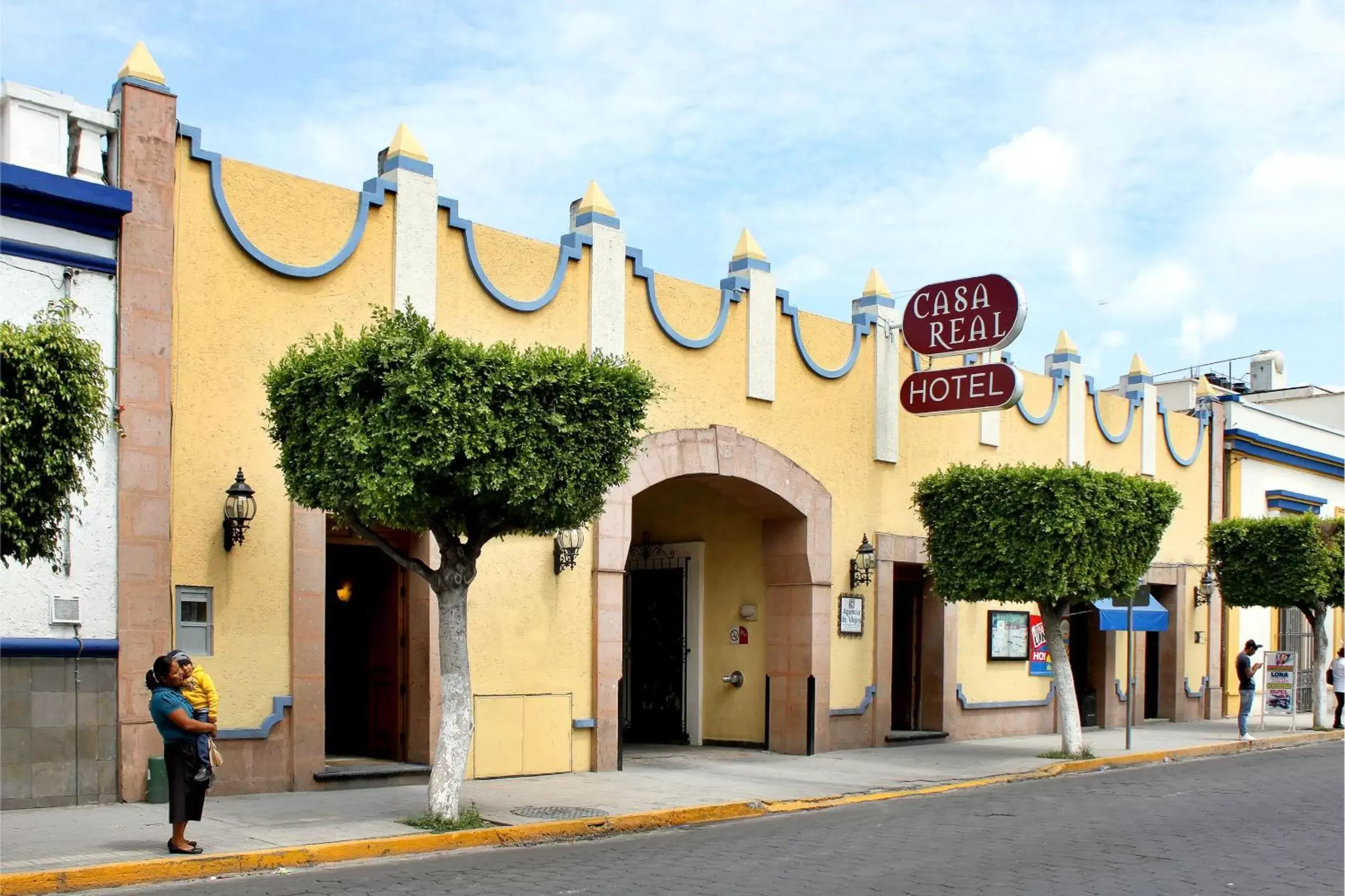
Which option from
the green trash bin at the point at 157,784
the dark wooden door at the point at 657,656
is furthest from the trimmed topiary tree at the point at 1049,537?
the green trash bin at the point at 157,784

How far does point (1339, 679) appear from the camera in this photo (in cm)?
2514

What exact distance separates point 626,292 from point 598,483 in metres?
5.65

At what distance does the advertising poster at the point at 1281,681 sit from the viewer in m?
24.8

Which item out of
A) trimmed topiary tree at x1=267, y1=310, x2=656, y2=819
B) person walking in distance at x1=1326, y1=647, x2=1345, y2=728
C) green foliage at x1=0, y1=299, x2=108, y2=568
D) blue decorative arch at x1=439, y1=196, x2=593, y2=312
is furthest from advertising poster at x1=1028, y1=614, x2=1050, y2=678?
green foliage at x1=0, y1=299, x2=108, y2=568

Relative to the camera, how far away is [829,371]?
1962 cm

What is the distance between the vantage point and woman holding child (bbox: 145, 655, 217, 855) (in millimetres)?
9992

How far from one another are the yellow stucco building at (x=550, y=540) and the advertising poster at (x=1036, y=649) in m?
0.32

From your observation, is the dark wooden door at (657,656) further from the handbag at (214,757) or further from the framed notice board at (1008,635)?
the handbag at (214,757)

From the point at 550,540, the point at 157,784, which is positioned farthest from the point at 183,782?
the point at 550,540

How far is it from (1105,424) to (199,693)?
18.5 meters

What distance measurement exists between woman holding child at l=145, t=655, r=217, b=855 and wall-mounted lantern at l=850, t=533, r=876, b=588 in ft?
37.0

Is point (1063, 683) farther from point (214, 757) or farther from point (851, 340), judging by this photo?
point (214, 757)

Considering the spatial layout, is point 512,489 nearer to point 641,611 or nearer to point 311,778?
point 311,778

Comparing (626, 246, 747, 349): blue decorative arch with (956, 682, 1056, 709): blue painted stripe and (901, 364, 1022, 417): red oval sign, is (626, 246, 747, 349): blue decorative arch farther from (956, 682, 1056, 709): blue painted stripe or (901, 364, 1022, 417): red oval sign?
(956, 682, 1056, 709): blue painted stripe
